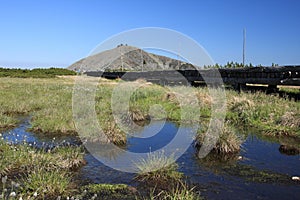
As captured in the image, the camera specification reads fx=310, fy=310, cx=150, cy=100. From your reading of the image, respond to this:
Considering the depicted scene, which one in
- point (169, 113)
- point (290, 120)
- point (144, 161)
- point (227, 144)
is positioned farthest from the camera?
point (169, 113)

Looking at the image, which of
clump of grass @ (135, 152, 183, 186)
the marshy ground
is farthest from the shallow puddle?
clump of grass @ (135, 152, 183, 186)

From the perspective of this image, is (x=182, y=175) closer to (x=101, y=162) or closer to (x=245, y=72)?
(x=101, y=162)

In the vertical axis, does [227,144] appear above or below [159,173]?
above

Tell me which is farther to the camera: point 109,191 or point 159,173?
point 159,173

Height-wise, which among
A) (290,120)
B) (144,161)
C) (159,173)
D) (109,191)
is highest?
(290,120)

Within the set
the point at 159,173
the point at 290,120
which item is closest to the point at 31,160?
the point at 159,173

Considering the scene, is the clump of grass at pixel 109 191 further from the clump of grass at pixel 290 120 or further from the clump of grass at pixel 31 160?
the clump of grass at pixel 290 120

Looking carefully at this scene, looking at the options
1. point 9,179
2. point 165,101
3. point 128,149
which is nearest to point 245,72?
point 165,101

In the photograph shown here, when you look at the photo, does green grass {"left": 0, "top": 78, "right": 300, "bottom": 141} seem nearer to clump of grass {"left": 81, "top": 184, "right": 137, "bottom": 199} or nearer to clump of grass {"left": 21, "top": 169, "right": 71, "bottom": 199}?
clump of grass {"left": 81, "top": 184, "right": 137, "bottom": 199}

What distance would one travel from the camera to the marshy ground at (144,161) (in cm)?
615

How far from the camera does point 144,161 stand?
7.80m

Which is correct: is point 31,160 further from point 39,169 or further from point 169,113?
point 169,113

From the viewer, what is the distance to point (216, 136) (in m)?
9.78

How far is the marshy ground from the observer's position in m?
6.15
